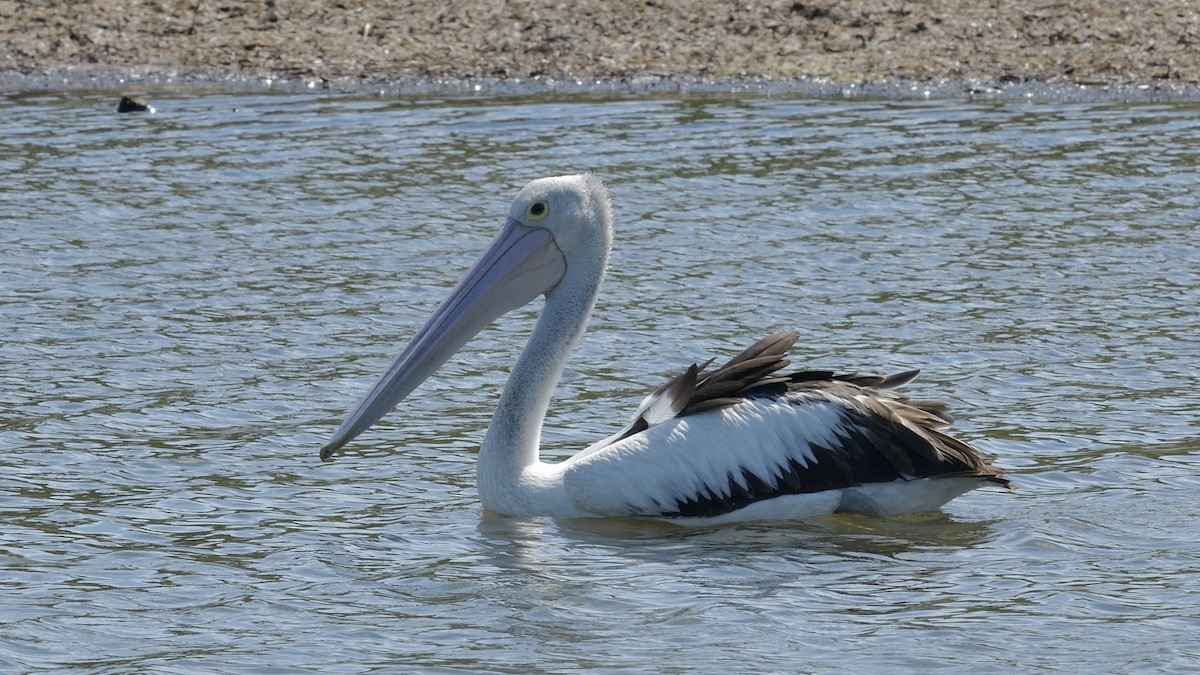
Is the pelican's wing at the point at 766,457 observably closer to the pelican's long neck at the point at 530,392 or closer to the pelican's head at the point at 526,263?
the pelican's long neck at the point at 530,392

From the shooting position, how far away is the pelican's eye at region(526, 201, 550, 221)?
677 cm

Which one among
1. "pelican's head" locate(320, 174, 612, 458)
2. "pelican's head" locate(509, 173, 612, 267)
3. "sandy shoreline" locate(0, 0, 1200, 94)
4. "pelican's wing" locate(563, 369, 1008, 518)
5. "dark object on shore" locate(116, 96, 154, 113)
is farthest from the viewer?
"sandy shoreline" locate(0, 0, 1200, 94)

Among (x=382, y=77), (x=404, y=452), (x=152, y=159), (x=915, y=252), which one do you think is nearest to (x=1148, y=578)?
(x=404, y=452)

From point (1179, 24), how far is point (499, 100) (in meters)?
6.12

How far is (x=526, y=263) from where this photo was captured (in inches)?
267

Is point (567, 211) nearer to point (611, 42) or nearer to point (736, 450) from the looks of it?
point (736, 450)

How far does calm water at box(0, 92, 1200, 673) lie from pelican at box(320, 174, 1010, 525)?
0.11m

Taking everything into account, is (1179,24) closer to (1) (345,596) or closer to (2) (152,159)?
(2) (152,159)

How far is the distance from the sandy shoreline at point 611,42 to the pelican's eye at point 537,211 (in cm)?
917

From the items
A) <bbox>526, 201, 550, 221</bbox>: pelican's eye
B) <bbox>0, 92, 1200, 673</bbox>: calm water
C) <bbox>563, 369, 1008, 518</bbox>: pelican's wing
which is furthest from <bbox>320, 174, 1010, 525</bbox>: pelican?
<bbox>526, 201, 550, 221</bbox>: pelican's eye

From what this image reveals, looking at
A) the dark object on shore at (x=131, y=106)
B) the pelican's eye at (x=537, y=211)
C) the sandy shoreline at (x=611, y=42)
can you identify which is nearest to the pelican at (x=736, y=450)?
the pelican's eye at (x=537, y=211)

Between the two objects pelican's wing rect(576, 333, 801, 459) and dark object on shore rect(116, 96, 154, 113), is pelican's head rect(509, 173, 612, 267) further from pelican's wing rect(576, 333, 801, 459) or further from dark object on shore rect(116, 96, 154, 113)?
dark object on shore rect(116, 96, 154, 113)

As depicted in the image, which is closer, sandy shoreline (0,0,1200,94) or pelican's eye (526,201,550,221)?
pelican's eye (526,201,550,221)

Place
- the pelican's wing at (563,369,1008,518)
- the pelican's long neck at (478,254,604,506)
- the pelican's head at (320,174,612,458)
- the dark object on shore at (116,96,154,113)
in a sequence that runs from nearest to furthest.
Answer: the pelican's wing at (563,369,1008,518), the pelican's long neck at (478,254,604,506), the pelican's head at (320,174,612,458), the dark object on shore at (116,96,154,113)
